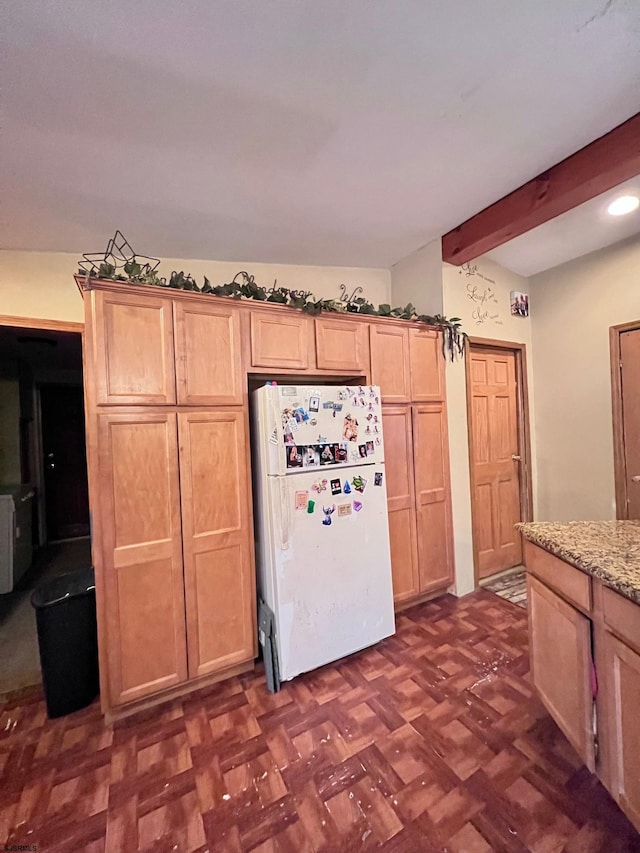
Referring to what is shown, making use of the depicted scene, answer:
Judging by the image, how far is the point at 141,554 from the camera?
174cm

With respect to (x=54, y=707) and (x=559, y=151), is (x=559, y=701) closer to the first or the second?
(x=54, y=707)

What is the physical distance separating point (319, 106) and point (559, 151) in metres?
1.30

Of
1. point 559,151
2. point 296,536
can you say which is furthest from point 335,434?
point 559,151

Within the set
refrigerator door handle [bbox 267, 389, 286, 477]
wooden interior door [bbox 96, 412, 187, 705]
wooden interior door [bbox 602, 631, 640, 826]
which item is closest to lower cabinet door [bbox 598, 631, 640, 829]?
wooden interior door [bbox 602, 631, 640, 826]

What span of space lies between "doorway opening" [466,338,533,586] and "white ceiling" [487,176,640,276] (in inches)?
27.7

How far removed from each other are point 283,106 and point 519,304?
2714 mm

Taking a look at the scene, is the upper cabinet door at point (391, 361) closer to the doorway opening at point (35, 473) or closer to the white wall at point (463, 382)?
the white wall at point (463, 382)

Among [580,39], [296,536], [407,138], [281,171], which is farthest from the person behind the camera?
[296,536]

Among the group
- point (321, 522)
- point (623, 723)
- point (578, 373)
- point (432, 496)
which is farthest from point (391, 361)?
point (623, 723)

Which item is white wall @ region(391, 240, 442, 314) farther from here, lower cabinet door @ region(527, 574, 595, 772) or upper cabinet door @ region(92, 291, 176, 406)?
lower cabinet door @ region(527, 574, 595, 772)

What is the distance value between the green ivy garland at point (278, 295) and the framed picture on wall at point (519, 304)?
759mm

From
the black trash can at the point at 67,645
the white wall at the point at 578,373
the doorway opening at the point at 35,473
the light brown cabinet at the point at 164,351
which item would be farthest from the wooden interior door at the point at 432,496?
the doorway opening at the point at 35,473

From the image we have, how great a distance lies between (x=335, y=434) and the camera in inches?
80.1

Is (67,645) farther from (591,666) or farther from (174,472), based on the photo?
(591,666)
